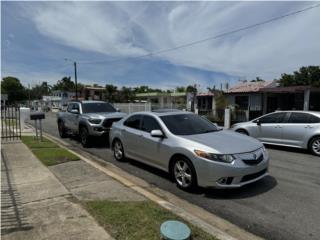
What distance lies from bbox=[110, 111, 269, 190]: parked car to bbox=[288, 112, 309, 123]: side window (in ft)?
14.6

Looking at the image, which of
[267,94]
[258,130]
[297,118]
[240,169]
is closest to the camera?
[240,169]

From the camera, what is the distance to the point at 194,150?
570cm

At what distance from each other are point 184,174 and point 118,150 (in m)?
3.27

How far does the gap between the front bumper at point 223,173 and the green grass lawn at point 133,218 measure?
1.12 metres

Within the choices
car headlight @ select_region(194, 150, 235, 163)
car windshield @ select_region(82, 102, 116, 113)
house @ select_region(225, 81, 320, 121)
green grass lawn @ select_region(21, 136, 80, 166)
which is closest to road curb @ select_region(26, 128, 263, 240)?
car headlight @ select_region(194, 150, 235, 163)

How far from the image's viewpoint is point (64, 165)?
798cm

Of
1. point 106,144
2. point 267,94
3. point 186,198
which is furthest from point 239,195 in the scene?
point 267,94

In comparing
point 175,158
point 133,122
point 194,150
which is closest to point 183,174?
point 175,158

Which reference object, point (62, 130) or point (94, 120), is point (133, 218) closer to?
point (94, 120)

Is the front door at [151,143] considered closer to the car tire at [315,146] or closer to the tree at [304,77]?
the car tire at [315,146]

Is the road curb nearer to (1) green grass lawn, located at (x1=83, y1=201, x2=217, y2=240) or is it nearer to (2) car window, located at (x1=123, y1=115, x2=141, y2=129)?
(1) green grass lawn, located at (x1=83, y1=201, x2=217, y2=240)

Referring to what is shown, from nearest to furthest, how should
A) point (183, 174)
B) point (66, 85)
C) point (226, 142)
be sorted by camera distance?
point (226, 142) → point (183, 174) → point (66, 85)

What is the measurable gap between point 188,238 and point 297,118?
8.05m

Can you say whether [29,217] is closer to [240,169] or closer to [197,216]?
[197,216]
